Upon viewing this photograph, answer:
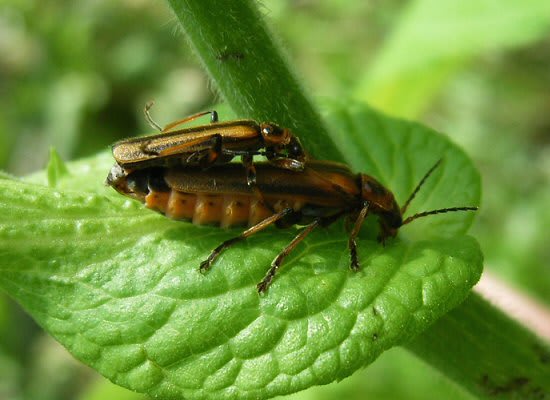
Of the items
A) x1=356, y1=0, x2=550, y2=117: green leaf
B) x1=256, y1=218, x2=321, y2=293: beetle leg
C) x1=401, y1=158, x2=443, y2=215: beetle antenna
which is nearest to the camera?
x1=256, y1=218, x2=321, y2=293: beetle leg

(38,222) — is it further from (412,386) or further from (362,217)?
(412,386)

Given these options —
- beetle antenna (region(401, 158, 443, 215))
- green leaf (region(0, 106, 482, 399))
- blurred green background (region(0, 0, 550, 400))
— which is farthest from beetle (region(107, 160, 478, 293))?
blurred green background (region(0, 0, 550, 400))

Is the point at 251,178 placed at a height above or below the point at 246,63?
below

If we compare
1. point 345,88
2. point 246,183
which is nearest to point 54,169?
point 246,183

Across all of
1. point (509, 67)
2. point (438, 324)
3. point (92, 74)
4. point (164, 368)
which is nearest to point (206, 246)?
point (164, 368)

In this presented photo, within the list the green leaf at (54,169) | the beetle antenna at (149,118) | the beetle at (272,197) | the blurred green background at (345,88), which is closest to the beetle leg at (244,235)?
the beetle at (272,197)

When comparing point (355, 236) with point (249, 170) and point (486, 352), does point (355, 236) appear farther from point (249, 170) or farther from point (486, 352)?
point (486, 352)

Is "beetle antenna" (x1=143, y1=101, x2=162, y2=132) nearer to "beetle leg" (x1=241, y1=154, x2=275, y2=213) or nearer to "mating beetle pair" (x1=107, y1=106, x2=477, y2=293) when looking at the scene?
"mating beetle pair" (x1=107, y1=106, x2=477, y2=293)
